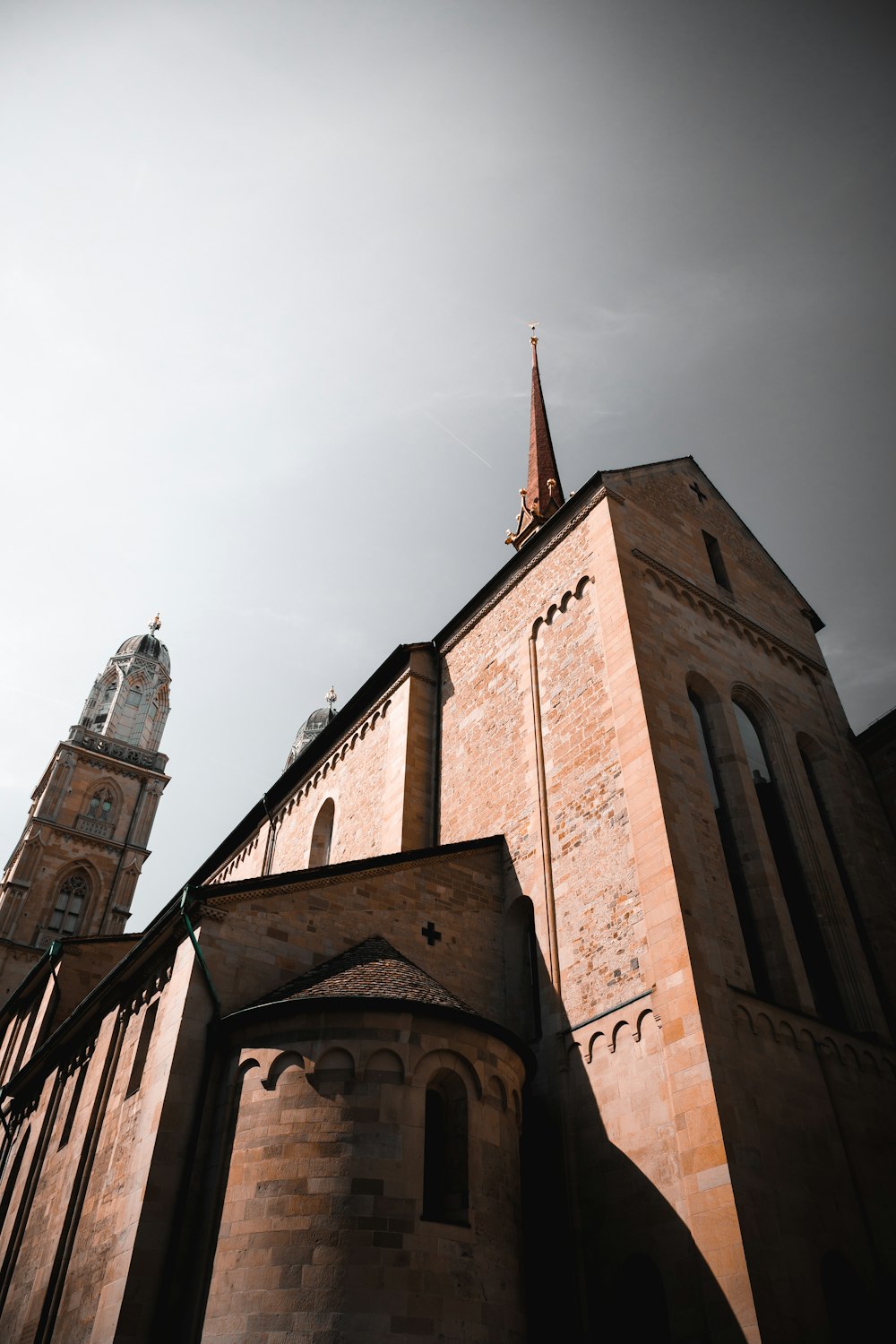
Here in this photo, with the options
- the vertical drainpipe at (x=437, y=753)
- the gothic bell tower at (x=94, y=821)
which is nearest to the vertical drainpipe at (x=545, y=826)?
the vertical drainpipe at (x=437, y=753)

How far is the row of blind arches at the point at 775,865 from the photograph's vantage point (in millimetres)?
11656

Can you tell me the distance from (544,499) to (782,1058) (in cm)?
1951

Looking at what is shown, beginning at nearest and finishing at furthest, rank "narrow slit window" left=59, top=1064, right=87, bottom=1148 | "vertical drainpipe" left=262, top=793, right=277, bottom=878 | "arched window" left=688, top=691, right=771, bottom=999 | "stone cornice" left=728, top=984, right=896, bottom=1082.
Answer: "stone cornice" left=728, top=984, right=896, bottom=1082
"arched window" left=688, top=691, right=771, bottom=999
"narrow slit window" left=59, top=1064, right=87, bottom=1148
"vertical drainpipe" left=262, top=793, right=277, bottom=878

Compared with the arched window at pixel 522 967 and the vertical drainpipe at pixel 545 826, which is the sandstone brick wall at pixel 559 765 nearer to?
the vertical drainpipe at pixel 545 826

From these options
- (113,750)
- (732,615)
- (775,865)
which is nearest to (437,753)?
(732,615)

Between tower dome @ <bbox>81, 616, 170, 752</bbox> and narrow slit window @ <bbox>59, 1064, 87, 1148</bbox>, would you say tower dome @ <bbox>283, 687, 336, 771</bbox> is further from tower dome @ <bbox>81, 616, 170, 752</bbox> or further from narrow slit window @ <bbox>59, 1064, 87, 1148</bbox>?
narrow slit window @ <bbox>59, 1064, 87, 1148</bbox>

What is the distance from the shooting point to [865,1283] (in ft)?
30.0

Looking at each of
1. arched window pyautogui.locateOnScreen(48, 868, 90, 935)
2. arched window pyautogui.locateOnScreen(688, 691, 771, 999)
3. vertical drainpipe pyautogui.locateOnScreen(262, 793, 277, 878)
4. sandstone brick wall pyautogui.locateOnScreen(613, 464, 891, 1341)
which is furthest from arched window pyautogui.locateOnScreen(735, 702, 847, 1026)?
arched window pyautogui.locateOnScreen(48, 868, 90, 935)

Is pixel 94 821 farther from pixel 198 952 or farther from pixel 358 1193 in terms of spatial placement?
pixel 358 1193

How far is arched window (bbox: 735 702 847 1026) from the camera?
12.1 metres

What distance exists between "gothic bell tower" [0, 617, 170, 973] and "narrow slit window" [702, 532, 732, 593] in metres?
28.7

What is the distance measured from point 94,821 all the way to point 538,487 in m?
26.0

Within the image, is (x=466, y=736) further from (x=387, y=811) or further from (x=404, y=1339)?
(x=404, y=1339)

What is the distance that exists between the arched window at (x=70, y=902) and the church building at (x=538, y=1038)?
20.7 metres
